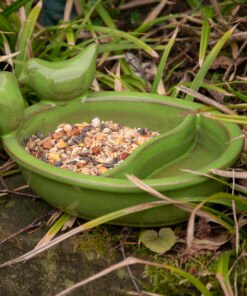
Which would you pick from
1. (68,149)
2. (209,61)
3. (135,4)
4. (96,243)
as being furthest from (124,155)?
(135,4)

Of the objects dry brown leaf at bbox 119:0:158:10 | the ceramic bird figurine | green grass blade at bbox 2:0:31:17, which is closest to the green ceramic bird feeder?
the ceramic bird figurine

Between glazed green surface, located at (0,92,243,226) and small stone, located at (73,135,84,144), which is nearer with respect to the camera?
Answer: glazed green surface, located at (0,92,243,226)

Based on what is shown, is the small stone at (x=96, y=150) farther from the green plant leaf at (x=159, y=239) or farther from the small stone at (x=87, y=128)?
the green plant leaf at (x=159, y=239)

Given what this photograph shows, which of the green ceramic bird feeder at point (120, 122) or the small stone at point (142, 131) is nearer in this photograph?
the green ceramic bird feeder at point (120, 122)

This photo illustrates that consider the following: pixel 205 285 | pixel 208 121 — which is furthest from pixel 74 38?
pixel 205 285

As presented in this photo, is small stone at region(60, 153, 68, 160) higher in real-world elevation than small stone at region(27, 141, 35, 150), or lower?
lower

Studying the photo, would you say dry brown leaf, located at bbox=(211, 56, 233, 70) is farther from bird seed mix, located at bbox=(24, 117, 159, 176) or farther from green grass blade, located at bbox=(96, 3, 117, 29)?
bird seed mix, located at bbox=(24, 117, 159, 176)

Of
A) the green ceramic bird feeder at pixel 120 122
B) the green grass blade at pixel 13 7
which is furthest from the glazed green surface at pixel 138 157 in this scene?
→ the green grass blade at pixel 13 7
